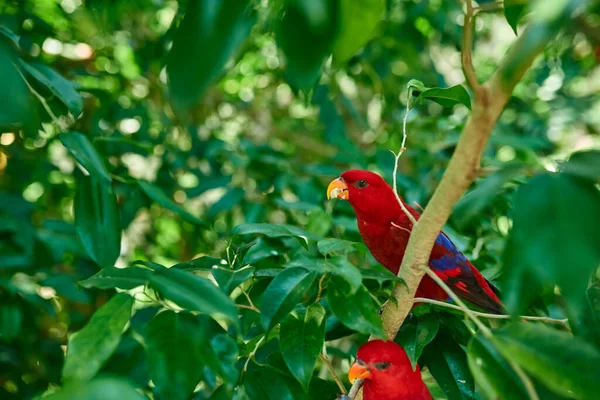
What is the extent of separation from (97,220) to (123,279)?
0.31m

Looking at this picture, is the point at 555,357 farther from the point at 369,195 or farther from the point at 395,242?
the point at 369,195

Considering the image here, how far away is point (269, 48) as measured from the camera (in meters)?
2.66

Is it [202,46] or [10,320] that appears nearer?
[202,46]

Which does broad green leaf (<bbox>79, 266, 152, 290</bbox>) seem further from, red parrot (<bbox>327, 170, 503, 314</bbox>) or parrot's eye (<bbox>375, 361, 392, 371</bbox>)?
red parrot (<bbox>327, 170, 503, 314</bbox>)

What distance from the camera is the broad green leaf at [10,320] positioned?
1396 mm

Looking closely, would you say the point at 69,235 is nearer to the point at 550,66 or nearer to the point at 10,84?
the point at 10,84

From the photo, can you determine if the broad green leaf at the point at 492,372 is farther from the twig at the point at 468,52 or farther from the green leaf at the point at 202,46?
the green leaf at the point at 202,46

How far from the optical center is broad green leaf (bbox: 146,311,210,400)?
0.66 m

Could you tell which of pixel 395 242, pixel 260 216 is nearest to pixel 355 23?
pixel 395 242

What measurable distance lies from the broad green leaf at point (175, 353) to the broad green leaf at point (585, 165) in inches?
18.5

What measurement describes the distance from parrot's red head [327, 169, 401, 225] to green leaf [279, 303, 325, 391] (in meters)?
0.60

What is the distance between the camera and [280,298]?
0.77 meters

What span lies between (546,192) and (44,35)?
5.85ft

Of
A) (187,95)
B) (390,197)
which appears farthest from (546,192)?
(390,197)
